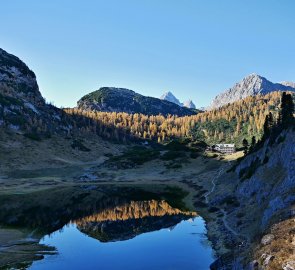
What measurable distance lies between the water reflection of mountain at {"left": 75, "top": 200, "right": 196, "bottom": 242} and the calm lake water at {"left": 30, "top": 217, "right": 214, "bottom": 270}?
2395 millimetres

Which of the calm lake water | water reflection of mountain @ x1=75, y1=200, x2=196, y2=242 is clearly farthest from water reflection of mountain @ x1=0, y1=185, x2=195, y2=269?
the calm lake water

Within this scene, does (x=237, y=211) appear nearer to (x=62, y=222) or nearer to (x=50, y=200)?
(x=62, y=222)

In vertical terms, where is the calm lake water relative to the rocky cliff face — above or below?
below

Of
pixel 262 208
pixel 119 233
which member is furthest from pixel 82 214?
pixel 262 208

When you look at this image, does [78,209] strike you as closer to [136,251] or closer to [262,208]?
[136,251]

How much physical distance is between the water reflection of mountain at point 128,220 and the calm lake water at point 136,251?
239 cm

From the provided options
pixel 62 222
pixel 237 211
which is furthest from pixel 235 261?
pixel 62 222

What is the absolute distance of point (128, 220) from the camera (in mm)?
71000

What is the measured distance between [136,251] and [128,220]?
71.5 ft

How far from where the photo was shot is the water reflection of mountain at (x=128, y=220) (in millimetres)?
60656

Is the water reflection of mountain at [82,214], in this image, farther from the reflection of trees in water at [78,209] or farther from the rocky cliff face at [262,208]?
the rocky cliff face at [262,208]

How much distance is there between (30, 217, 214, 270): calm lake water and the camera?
4294cm

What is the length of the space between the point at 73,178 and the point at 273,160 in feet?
306

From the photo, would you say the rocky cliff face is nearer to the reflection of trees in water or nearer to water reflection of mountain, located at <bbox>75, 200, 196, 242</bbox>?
water reflection of mountain, located at <bbox>75, 200, 196, 242</bbox>
